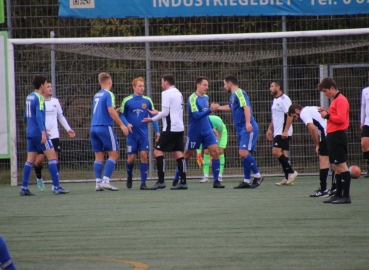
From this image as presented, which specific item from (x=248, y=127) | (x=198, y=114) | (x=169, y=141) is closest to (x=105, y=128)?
(x=169, y=141)

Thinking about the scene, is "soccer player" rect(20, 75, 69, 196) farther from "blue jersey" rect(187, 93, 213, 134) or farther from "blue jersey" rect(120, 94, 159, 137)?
"blue jersey" rect(187, 93, 213, 134)

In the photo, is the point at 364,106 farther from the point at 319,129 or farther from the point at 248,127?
the point at 319,129

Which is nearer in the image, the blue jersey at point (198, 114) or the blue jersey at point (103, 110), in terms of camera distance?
the blue jersey at point (103, 110)

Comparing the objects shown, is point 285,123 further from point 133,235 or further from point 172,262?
point 172,262

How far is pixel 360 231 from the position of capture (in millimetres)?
8500

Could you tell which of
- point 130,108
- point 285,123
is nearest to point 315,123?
point 285,123

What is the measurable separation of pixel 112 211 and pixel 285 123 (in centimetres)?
548

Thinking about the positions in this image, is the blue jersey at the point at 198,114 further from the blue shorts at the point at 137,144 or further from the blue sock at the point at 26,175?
the blue sock at the point at 26,175

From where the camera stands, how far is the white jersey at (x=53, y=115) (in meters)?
16.2

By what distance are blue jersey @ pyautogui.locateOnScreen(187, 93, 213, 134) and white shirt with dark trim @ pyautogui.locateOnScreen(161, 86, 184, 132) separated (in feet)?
0.78

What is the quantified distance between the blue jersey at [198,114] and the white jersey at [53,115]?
2655 mm

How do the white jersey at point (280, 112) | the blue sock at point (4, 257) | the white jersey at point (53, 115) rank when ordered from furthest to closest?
1. the white jersey at point (53, 115)
2. the white jersey at point (280, 112)
3. the blue sock at point (4, 257)

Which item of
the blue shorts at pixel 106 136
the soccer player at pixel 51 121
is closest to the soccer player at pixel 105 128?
the blue shorts at pixel 106 136

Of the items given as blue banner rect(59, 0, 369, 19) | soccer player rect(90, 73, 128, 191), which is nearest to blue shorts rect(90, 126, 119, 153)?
soccer player rect(90, 73, 128, 191)
